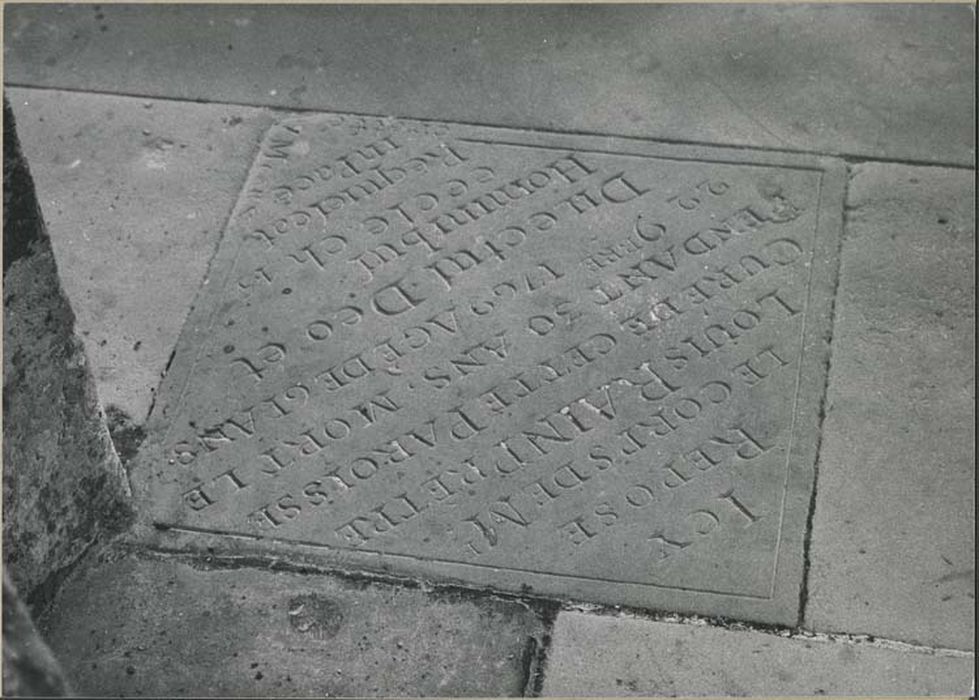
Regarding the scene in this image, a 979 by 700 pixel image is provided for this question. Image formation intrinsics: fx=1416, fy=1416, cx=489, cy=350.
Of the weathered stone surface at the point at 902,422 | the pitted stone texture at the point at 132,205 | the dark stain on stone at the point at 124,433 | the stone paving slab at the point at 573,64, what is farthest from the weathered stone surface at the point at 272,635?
the stone paving slab at the point at 573,64

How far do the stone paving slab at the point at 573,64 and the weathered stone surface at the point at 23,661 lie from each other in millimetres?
2848

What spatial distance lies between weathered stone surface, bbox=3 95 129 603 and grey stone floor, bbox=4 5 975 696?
17cm

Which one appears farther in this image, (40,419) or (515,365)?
(515,365)

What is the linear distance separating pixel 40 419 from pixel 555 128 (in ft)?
7.20

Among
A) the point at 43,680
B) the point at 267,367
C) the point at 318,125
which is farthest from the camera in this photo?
the point at 318,125

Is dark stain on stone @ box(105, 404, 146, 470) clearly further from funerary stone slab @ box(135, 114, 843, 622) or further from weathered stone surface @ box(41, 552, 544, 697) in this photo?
weathered stone surface @ box(41, 552, 544, 697)

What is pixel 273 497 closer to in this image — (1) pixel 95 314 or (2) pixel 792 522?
(1) pixel 95 314

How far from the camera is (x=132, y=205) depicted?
4625 millimetres

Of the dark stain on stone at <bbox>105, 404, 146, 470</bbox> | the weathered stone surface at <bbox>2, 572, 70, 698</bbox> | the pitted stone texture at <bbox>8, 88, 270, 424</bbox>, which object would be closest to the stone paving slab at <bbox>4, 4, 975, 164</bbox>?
the pitted stone texture at <bbox>8, 88, 270, 424</bbox>

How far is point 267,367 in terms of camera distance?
13.4ft

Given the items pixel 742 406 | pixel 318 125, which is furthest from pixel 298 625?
Answer: pixel 318 125

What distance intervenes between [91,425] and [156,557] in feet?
1.29

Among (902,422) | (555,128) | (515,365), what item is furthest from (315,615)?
(555,128)

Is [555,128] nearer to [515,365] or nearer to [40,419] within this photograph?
[515,365]
